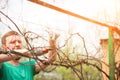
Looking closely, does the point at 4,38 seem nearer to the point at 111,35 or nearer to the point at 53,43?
the point at 53,43

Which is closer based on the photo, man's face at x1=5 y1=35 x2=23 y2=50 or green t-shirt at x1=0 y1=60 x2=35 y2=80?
man's face at x1=5 y1=35 x2=23 y2=50

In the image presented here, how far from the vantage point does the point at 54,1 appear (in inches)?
167

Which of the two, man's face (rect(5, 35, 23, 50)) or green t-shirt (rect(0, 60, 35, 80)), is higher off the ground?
man's face (rect(5, 35, 23, 50))

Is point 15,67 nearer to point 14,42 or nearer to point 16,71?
point 16,71

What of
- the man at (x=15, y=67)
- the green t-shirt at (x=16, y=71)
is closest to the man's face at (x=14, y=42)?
the man at (x=15, y=67)

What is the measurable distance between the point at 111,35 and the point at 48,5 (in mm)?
1181

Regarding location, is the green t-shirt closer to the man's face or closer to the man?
the man

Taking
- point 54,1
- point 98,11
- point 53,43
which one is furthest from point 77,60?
point 98,11

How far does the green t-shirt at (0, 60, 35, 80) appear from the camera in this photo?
10.2 ft

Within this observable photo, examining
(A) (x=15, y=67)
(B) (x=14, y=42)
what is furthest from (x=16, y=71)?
(B) (x=14, y=42)

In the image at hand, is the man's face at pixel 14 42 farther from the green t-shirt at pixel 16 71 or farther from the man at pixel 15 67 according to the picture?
the green t-shirt at pixel 16 71

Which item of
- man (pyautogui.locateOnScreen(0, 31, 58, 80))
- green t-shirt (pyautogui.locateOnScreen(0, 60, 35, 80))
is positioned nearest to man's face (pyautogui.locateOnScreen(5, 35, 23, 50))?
man (pyautogui.locateOnScreen(0, 31, 58, 80))

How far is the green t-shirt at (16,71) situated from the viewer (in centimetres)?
312

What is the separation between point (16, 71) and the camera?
3199 millimetres
